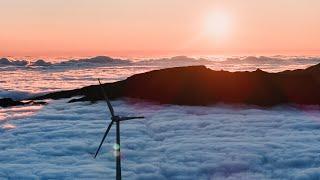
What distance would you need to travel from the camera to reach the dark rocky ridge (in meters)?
100

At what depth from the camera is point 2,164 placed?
59.6 metres

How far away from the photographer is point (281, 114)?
89.0m

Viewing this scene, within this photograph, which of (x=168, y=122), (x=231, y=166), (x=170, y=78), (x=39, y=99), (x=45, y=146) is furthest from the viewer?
(x=39, y=99)

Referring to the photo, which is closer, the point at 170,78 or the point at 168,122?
the point at 168,122

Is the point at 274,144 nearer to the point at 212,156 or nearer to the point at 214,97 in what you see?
the point at 212,156

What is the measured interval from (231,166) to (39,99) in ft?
277

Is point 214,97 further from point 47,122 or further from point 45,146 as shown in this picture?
point 45,146

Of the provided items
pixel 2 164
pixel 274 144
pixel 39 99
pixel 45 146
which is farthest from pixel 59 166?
pixel 39 99

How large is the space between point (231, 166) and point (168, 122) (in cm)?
2646

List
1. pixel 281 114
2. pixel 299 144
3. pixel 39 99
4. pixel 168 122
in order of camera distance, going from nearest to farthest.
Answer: pixel 299 144, pixel 168 122, pixel 281 114, pixel 39 99

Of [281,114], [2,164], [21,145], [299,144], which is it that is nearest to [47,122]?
[21,145]

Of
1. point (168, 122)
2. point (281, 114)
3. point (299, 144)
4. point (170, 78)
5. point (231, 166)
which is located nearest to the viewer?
point (231, 166)

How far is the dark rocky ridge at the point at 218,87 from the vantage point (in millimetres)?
100250

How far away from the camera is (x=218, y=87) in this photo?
348 feet
